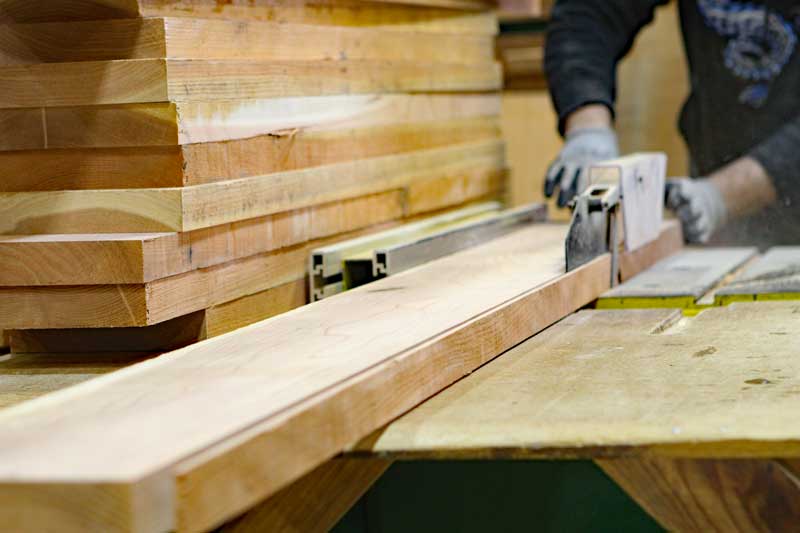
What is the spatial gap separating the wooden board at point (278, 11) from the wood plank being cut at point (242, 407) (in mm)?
727

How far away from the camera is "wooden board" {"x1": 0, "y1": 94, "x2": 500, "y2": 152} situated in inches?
95.6

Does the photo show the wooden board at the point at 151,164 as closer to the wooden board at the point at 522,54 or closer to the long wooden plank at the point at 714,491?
the long wooden plank at the point at 714,491

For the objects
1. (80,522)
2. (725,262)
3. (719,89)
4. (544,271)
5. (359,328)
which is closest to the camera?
(80,522)

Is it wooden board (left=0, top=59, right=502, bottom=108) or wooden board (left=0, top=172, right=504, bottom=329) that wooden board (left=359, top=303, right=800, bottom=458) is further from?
wooden board (left=0, top=59, right=502, bottom=108)

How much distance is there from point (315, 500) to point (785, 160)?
309cm

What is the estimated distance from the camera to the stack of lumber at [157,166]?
2.40 m

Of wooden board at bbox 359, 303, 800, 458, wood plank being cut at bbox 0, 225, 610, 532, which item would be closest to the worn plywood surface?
wooden board at bbox 359, 303, 800, 458

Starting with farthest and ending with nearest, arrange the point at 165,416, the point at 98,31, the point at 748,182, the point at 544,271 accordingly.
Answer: the point at 748,182, the point at 544,271, the point at 98,31, the point at 165,416

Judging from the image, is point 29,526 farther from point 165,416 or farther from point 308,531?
point 308,531

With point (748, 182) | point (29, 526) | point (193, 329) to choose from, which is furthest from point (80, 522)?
point (748, 182)

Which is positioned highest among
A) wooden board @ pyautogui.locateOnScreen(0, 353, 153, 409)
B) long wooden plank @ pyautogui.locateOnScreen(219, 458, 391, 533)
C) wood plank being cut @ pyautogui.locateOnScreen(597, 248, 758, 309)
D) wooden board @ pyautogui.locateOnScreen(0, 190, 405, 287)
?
wooden board @ pyautogui.locateOnScreen(0, 190, 405, 287)

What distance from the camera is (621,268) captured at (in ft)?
10.6

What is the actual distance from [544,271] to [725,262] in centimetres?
99

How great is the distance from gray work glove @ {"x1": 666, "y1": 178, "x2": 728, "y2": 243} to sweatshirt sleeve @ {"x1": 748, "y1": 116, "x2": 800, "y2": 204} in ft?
1.27
